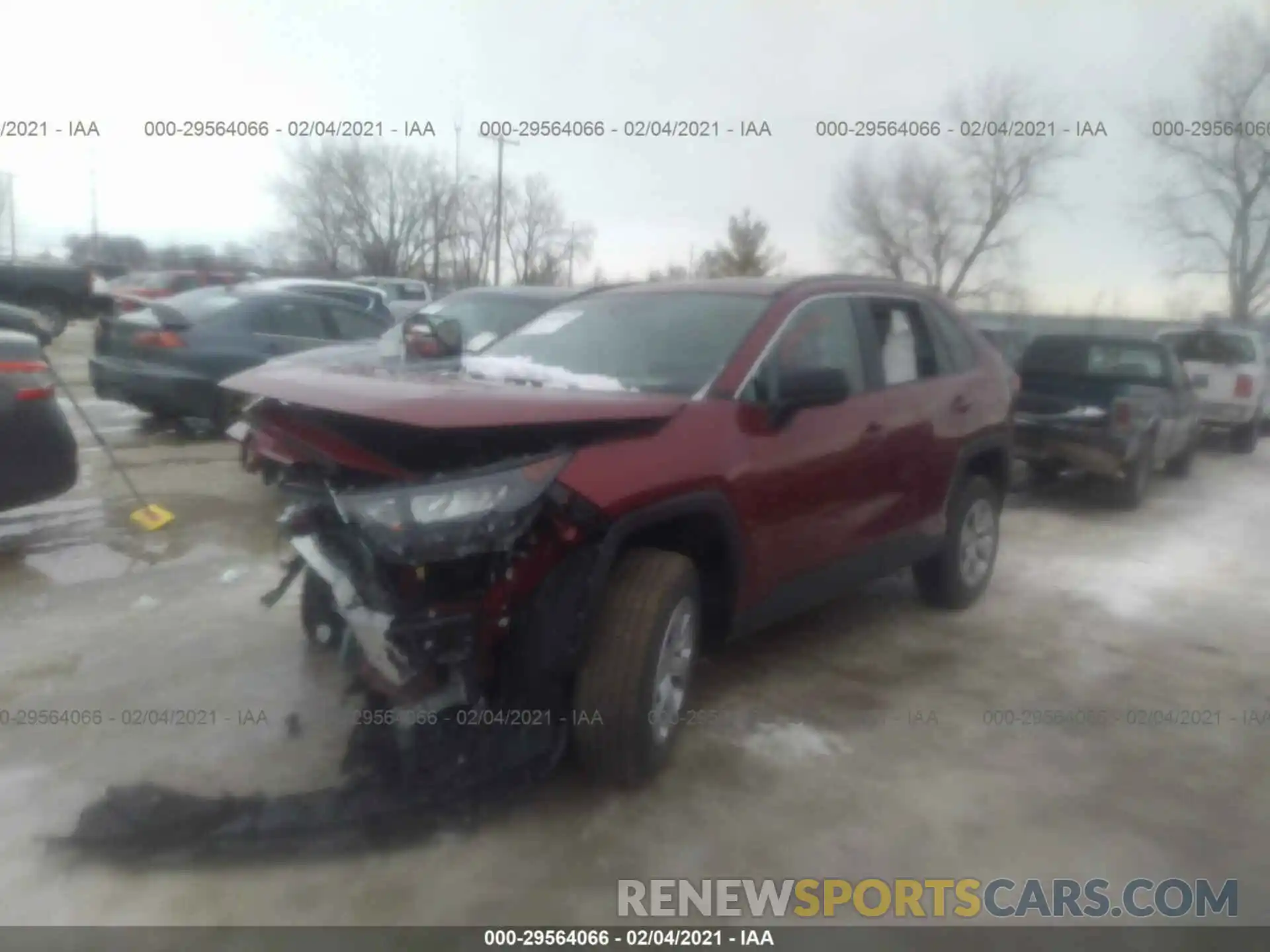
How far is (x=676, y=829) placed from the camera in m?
3.32

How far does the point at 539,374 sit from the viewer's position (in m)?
4.09

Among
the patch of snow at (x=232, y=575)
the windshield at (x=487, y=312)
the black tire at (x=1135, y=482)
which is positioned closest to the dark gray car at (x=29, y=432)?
the patch of snow at (x=232, y=575)

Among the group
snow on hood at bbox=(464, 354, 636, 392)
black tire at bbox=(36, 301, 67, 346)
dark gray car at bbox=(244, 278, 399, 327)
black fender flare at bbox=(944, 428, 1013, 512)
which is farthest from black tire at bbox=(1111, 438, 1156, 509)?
black tire at bbox=(36, 301, 67, 346)

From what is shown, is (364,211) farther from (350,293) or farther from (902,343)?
(902,343)

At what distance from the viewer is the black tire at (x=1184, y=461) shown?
34.2ft

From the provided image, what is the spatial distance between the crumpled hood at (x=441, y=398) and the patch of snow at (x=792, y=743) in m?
1.29

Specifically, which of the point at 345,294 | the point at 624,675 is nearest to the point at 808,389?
the point at 624,675

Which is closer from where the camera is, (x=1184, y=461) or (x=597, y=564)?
(x=597, y=564)

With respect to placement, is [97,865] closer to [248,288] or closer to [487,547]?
[487,547]

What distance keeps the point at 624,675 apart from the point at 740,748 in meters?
0.79

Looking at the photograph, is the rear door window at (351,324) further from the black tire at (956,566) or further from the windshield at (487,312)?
the black tire at (956,566)

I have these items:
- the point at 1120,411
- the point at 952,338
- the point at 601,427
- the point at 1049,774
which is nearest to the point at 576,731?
the point at 601,427

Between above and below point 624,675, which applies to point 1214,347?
above

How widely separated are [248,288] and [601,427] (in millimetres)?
8274
